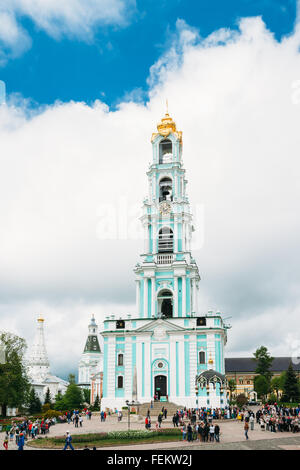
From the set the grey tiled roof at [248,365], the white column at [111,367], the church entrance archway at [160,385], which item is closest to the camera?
the church entrance archway at [160,385]

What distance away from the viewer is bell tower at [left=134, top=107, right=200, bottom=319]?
62.3 metres

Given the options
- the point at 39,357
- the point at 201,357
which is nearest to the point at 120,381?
the point at 201,357

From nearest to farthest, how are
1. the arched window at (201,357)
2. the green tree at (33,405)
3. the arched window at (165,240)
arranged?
the arched window at (201,357) < the arched window at (165,240) < the green tree at (33,405)

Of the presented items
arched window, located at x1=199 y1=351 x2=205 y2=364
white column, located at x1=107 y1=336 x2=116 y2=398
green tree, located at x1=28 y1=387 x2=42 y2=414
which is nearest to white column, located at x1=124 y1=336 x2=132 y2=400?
white column, located at x1=107 y1=336 x2=116 y2=398

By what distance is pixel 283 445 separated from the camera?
25203 mm

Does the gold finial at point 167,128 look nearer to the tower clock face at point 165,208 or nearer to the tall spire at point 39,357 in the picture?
the tower clock face at point 165,208

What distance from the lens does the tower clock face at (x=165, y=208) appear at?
66812 millimetres

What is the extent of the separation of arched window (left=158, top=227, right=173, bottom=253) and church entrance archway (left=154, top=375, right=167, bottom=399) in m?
16.9

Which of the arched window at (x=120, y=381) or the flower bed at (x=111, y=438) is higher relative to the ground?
the arched window at (x=120, y=381)

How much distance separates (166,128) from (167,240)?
676 inches

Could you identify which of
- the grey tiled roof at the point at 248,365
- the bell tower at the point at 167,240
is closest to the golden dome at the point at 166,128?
the bell tower at the point at 167,240

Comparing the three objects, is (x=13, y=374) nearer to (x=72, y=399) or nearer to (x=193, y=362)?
(x=193, y=362)
